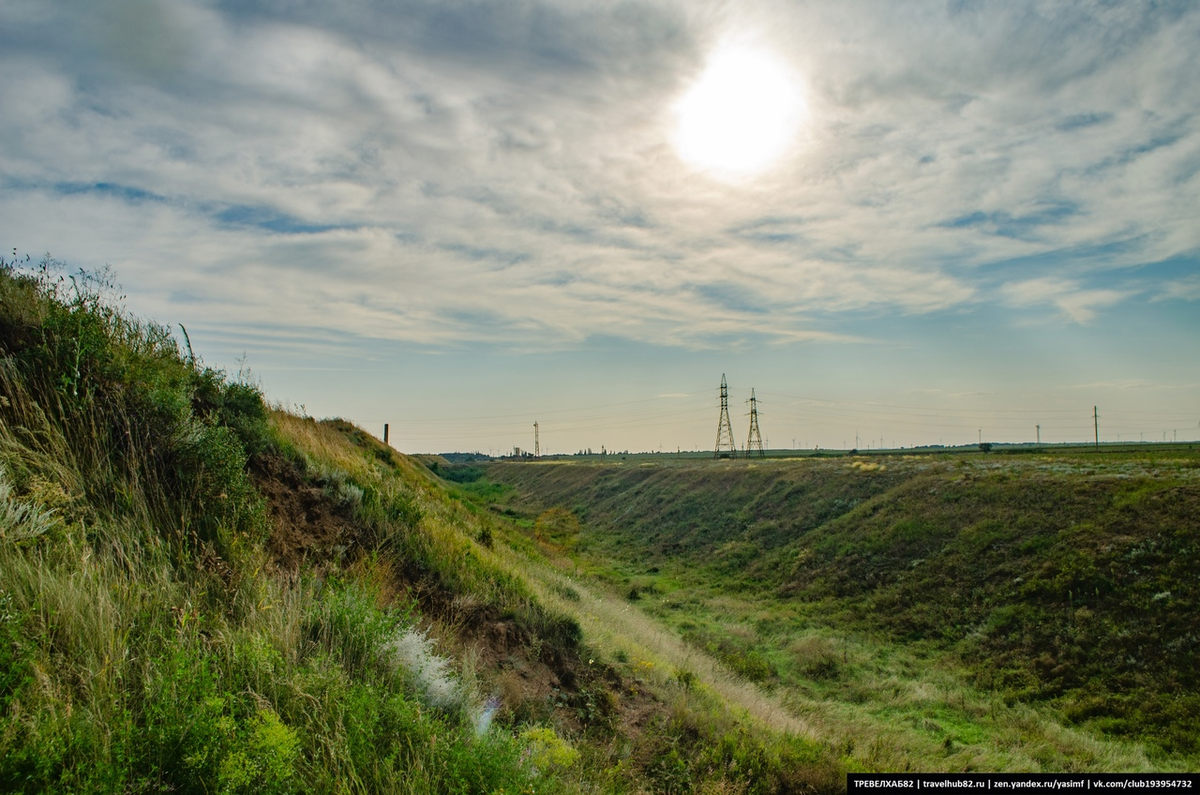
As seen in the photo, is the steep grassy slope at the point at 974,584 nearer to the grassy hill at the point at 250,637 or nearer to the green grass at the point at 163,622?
the grassy hill at the point at 250,637

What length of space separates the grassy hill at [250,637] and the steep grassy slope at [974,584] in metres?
7.24

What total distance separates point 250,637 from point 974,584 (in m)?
21.5

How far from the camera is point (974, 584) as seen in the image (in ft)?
62.6

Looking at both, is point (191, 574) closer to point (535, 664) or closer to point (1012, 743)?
point (535, 664)

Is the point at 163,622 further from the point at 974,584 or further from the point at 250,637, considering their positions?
the point at 974,584

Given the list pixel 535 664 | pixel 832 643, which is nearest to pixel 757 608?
pixel 832 643

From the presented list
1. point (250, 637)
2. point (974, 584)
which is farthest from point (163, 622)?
point (974, 584)

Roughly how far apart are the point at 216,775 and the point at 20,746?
2.94 ft

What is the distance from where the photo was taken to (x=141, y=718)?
3.41 meters

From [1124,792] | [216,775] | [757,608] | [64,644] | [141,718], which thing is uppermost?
[64,644]

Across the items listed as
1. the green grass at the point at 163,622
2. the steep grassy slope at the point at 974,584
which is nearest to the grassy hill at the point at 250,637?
the green grass at the point at 163,622

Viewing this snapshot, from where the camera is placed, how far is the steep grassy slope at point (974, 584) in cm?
1310

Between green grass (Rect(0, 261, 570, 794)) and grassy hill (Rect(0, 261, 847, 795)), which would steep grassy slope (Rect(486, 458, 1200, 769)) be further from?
green grass (Rect(0, 261, 570, 794))

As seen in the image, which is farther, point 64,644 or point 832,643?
point 832,643
